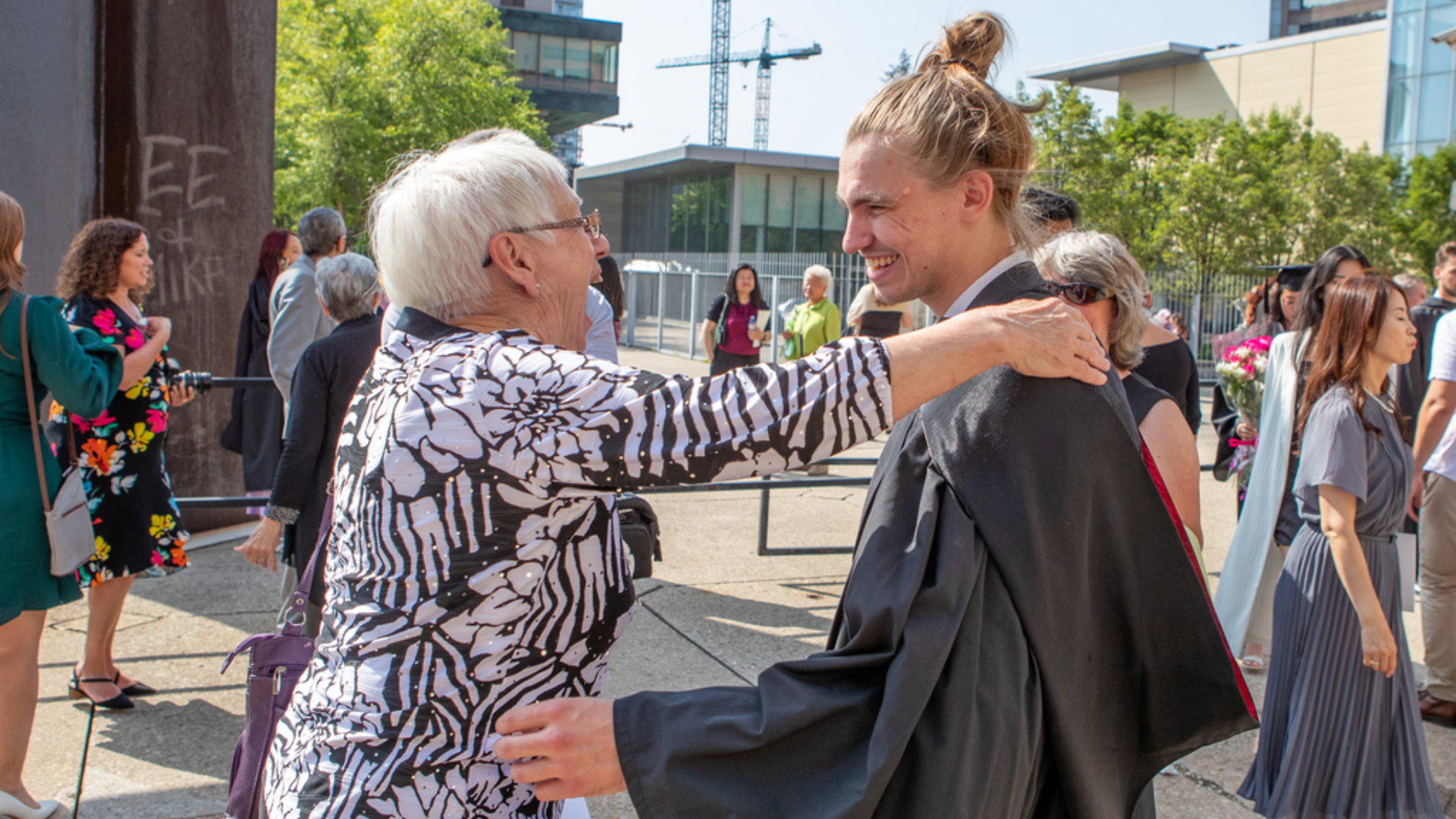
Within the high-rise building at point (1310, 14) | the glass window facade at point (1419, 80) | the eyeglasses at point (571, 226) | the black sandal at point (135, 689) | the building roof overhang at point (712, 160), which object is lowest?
the black sandal at point (135, 689)

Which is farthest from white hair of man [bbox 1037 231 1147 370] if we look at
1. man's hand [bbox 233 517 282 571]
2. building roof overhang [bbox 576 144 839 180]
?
building roof overhang [bbox 576 144 839 180]

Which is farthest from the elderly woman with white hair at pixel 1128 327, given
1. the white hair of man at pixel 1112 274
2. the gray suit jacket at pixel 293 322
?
the gray suit jacket at pixel 293 322

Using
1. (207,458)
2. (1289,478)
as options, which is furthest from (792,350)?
(1289,478)

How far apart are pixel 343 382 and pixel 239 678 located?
5.04ft

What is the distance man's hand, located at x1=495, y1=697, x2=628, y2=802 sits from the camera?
55.5 inches

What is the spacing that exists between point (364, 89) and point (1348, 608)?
31733mm

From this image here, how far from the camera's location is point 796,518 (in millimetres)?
8008

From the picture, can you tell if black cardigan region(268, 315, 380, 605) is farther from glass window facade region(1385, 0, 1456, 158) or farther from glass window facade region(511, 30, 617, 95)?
glass window facade region(511, 30, 617, 95)

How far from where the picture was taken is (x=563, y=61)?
59250 millimetres

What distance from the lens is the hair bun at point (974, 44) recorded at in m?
1.73

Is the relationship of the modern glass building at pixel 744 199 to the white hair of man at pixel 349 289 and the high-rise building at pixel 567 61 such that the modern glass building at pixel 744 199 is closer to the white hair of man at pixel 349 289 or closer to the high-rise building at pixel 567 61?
the high-rise building at pixel 567 61

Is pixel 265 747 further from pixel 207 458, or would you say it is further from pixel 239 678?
pixel 207 458

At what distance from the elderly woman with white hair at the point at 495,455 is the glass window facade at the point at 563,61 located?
5952 centimetres

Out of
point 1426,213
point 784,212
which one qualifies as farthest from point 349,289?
point 784,212
